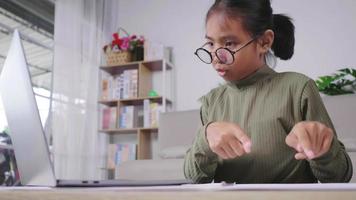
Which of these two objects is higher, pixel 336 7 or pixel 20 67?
pixel 336 7

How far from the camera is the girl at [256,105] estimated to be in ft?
2.29

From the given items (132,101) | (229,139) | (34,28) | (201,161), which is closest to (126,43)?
(132,101)

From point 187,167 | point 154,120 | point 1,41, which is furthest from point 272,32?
point 1,41

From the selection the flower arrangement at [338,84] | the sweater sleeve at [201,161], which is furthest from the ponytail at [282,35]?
the flower arrangement at [338,84]

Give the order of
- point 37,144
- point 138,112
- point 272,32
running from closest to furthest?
point 37,144
point 272,32
point 138,112

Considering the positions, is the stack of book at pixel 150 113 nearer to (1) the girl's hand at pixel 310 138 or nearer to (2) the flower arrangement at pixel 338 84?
(2) the flower arrangement at pixel 338 84

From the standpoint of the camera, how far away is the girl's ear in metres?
0.88

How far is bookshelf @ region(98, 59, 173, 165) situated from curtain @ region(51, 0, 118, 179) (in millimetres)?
129

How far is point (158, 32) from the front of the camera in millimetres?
3959

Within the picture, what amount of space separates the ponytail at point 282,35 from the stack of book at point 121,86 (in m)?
2.70

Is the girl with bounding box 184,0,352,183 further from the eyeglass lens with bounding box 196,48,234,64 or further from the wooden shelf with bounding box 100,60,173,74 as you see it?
the wooden shelf with bounding box 100,60,173,74

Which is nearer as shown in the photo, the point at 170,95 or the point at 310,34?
the point at 310,34

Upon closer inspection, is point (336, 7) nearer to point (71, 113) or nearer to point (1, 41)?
point (71, 113)

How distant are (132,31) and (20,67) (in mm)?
3661
